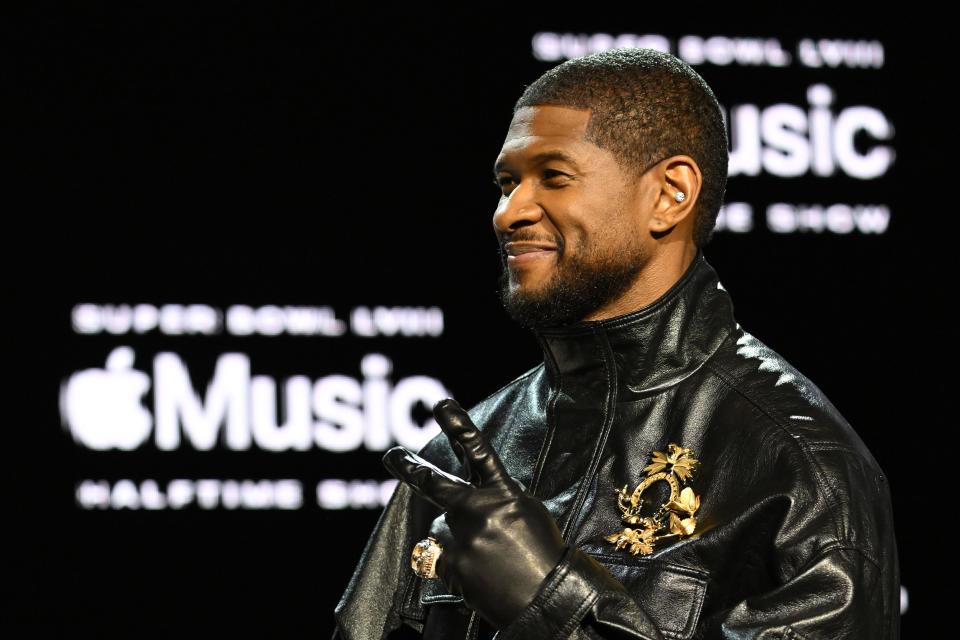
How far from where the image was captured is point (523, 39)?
11.8ft

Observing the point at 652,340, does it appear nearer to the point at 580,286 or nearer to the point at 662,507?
the point at 580,286

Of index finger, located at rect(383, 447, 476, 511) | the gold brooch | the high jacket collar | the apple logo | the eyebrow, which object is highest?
the eyebrow

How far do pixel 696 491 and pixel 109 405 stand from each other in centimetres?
218

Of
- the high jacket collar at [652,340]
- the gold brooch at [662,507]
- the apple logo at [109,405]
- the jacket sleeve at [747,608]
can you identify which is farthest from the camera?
the apple logo at [109,405]

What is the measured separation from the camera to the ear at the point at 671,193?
171 cm

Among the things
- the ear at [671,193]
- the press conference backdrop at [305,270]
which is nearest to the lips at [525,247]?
the ear at [671,193]

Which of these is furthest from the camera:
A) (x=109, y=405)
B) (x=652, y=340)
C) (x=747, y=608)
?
(x=109, y=405)

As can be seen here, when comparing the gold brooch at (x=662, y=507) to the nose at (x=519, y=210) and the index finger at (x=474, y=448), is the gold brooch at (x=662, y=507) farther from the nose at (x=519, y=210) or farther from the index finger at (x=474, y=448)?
the nose at (x=519, y=210)

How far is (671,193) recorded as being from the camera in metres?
1.71

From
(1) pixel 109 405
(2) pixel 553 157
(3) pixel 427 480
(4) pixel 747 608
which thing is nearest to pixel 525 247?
(2) pixel 553 157

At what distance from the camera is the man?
146 cm

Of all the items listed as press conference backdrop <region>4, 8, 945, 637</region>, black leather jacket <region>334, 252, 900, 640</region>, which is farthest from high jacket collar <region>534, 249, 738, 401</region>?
press conference backdrop <region>4, 8, 945, 637</region>

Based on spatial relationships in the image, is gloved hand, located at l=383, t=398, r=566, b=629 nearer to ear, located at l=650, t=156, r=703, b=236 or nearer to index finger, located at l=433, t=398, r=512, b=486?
index finger, located at l=433, t=398, r=512, b=486

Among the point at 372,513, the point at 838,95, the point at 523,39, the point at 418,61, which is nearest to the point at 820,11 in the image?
the point at 838,95
